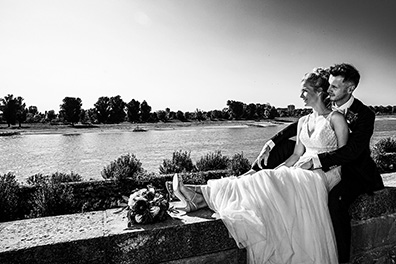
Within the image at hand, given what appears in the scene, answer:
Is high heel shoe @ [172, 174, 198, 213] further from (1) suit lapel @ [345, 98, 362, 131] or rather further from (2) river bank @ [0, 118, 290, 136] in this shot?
(2) river bank @ [0, 118, 290, 136]

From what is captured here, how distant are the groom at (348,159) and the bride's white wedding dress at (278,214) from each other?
0.10m

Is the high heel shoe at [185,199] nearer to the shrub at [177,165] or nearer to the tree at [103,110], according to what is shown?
the shrub at [177,165]

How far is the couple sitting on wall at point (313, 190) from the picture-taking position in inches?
107

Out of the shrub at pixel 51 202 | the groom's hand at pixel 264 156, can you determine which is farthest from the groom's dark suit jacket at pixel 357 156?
the shrub at pixel 51 202

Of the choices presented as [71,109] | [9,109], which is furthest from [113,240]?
[71,109]

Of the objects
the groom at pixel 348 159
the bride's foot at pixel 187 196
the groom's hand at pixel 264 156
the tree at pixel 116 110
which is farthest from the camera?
the tree at pixel 116 110

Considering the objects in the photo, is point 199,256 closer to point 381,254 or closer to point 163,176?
point 381,254

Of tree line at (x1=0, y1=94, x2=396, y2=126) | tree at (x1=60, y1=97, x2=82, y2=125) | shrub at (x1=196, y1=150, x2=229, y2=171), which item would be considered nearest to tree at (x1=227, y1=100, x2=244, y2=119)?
tree line at (x1=0, y1=94, x2=396, y2=126)

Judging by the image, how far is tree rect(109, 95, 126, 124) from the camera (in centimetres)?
7988

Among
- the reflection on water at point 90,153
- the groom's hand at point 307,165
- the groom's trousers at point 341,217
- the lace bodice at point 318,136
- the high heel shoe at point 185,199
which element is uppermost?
the lace bodice at point 318,136

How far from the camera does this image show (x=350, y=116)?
321 cm

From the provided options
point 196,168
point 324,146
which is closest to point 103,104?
point 196,168

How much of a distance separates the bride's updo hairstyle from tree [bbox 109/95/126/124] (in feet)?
263

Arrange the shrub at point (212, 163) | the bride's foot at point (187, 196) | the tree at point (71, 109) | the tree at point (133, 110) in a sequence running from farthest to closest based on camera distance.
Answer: the tree at point (133, 110)
the tree at point (71, 109)
the shrub at point (212, 163)
the bride's foot at point (187, 196)
